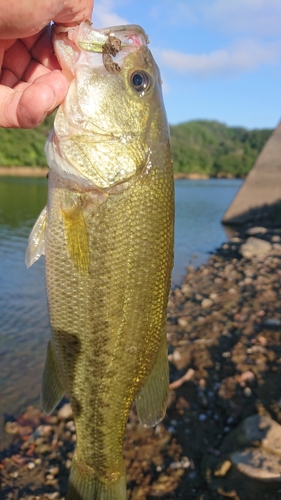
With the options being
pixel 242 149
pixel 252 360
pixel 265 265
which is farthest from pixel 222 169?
pixel 252 360

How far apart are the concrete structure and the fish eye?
601 inches

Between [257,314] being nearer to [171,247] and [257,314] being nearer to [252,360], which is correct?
[252,360]

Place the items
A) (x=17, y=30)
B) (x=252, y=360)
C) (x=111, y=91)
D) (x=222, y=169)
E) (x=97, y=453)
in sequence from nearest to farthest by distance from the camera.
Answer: (x=17, y=30) < (x=111, y=91) < (x=97, y=453) < (x=252, y=360) < (x=222, y=169)

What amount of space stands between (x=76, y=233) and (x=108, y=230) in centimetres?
16

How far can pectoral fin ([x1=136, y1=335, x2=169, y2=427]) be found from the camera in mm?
2352

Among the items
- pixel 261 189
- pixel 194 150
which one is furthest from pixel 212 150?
pixel 261 189

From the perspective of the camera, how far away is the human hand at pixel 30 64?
1.95 m

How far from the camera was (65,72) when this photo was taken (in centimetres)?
212


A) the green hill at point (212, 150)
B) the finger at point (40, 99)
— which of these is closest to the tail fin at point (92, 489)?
the finger at point (40, 99)

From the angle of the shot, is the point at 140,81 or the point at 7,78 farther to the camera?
the point at 7,78

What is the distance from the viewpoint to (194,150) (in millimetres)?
81125

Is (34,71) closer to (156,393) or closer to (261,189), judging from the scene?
(156,393)

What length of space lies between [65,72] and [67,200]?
67 cm

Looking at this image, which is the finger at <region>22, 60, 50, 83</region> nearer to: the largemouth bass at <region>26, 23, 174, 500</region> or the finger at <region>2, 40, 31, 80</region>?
the finger at <region>2, 40, 31, 80</region>
